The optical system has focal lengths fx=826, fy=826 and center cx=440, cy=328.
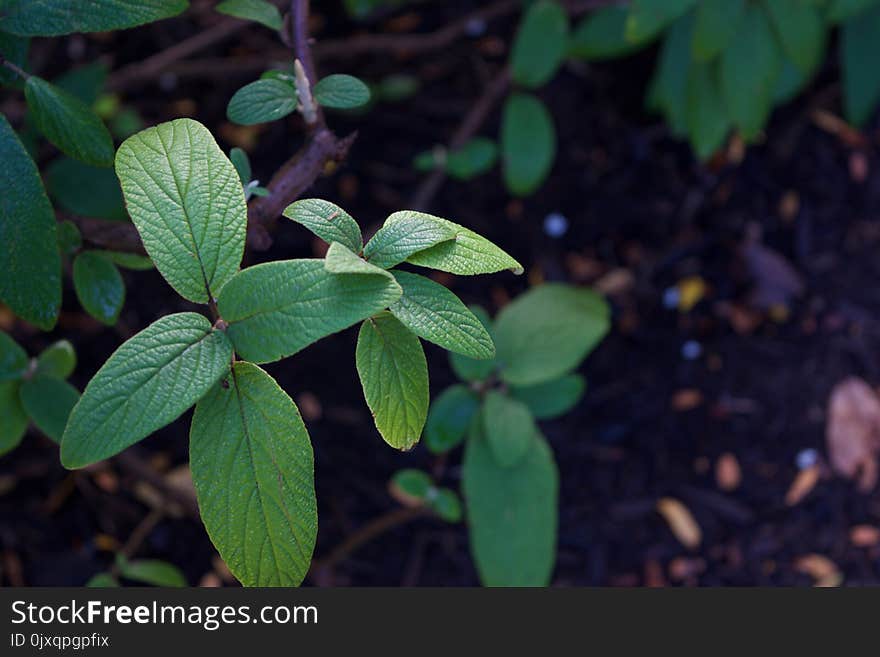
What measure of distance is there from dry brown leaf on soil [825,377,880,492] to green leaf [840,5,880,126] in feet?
2.28

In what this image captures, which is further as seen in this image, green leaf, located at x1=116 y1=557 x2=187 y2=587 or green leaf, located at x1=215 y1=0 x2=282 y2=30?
green leaf, located at x1=116 y1=557 x2=187 y2=587

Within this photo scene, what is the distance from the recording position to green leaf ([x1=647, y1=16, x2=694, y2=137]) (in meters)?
1.77

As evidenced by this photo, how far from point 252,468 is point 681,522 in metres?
1.50

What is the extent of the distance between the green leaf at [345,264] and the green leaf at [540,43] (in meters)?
1.08

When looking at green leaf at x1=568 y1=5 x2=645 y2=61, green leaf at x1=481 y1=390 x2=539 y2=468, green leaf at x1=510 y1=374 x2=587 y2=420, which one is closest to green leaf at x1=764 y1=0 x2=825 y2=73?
green leaf at x1=568 y1=5 x2=645 y2=61

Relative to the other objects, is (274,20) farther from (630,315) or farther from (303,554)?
(630,315)

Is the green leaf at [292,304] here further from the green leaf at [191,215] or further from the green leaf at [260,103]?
the green leaf at [260,103]

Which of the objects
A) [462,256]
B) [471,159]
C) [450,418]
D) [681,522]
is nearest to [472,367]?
[450,418]

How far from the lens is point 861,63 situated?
1.88 meters

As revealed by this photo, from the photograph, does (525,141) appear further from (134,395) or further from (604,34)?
(134,395)

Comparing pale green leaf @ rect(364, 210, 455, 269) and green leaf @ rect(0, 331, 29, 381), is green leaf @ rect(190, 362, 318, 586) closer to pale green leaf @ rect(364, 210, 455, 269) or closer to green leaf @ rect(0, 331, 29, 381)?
pale green leaf @ rect(364, 210, 455, 269)

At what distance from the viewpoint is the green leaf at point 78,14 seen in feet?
2.92

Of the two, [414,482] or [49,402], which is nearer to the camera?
[49,402]

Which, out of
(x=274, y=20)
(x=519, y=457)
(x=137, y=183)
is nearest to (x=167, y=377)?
(x=137, y=183)
